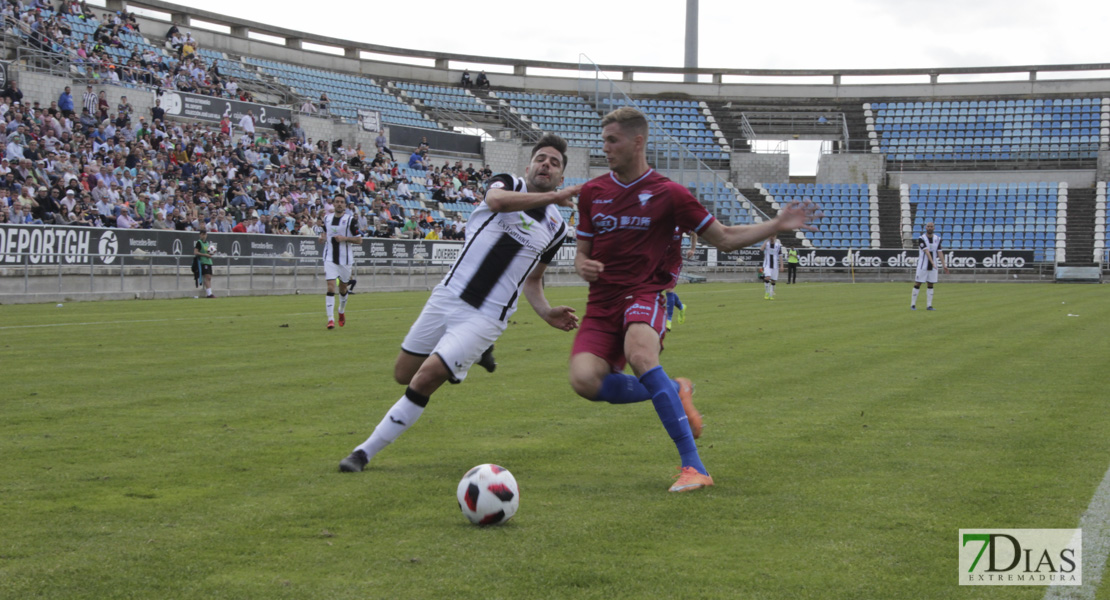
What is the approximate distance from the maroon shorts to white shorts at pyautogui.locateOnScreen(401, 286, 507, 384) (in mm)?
589

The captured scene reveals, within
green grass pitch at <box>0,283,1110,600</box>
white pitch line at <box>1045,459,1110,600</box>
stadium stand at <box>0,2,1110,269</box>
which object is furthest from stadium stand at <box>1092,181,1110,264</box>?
white pitch line at <box>1045,459,1110,600</box>

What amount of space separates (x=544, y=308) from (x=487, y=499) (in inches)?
86.8

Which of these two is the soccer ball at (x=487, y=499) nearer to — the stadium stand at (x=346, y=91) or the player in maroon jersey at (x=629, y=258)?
the player in maroon jersey at (x=629, y=258)

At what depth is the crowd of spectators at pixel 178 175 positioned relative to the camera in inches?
1059

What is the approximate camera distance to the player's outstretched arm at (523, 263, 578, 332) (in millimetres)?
6906

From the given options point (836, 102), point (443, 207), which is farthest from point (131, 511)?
point (836, 102)

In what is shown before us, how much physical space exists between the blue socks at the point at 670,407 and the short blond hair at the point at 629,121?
1464mm

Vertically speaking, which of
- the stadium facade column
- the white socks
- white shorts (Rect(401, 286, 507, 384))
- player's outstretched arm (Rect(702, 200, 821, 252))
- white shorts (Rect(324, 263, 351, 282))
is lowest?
the white socks

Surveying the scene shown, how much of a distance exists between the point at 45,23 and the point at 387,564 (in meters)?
36.8

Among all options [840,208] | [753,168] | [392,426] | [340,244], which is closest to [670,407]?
[392,426]

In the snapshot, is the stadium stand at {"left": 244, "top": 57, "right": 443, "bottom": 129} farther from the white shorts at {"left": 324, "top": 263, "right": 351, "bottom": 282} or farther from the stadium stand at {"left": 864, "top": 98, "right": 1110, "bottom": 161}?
the white shorts at {"left": 324, "top": 263, "right": 351, "bottom": 282}

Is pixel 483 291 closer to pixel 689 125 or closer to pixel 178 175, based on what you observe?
pixel 178 175

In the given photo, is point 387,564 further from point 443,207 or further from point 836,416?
point 443,207

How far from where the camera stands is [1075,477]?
246 inches
